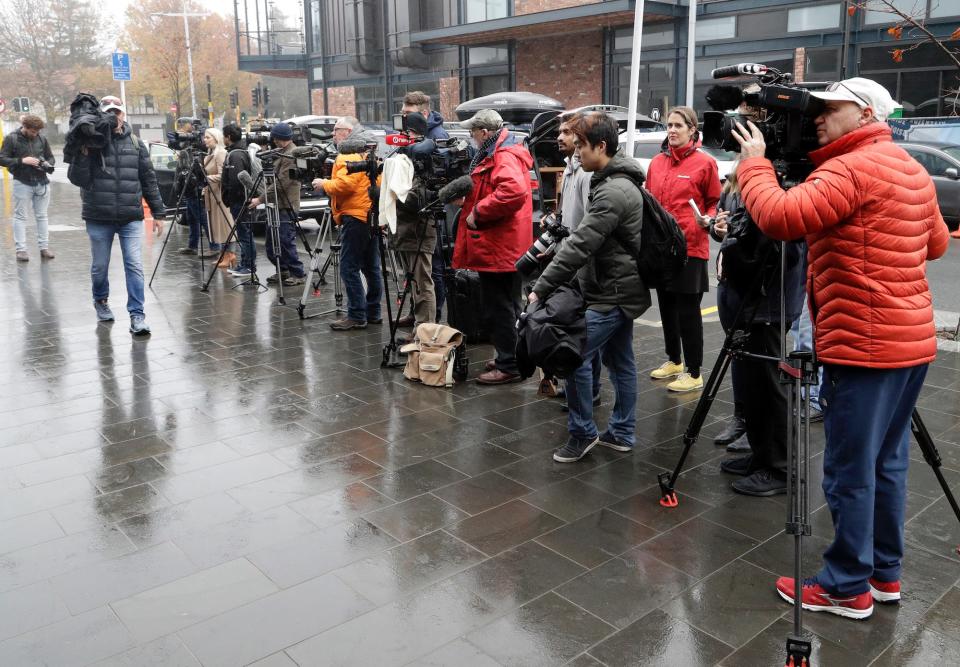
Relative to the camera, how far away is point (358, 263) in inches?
315

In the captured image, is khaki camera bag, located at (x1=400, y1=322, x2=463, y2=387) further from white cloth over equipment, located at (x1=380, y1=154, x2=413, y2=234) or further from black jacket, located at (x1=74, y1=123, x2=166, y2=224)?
black jacket, located at (x1=74, y1=123, x2=166, y2=224)

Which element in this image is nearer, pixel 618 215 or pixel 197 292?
pixel 618 215

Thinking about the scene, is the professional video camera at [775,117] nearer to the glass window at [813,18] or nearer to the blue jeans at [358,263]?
the blue jeans at [358,263]

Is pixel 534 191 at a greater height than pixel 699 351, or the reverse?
pixel 534 191

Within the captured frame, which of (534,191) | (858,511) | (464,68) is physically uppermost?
(464,68)

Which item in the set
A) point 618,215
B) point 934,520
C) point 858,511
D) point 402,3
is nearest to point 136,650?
point 858,511

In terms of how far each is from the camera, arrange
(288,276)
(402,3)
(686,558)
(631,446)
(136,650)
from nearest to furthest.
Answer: (136,650), (686,558), (631,446), (288,276), (402,3)

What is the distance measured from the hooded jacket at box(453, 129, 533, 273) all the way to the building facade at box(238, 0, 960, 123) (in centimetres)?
1104

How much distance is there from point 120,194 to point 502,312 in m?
3.86

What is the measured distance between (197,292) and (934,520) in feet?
→ 26.9

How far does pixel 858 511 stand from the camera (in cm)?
326

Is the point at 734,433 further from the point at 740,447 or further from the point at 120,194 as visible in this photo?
the point at 120,194

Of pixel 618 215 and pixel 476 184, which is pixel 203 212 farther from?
pixel 618 215

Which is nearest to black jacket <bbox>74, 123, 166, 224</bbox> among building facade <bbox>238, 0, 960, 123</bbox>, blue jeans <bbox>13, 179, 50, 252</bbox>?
blue jeans <bbox>13, 179, 50, 252</bbox>
